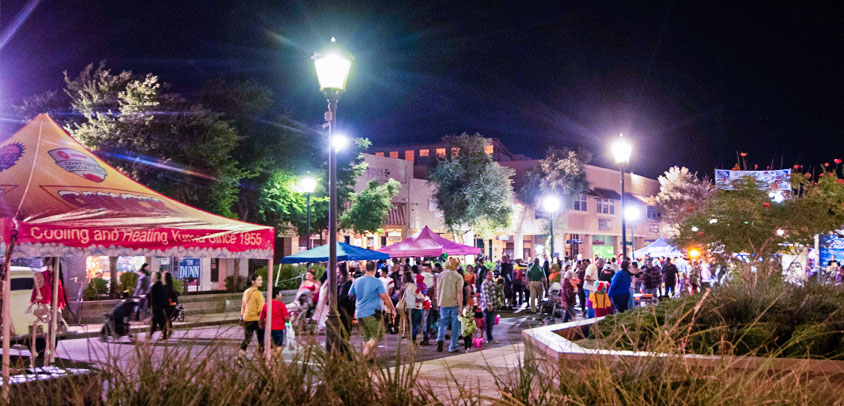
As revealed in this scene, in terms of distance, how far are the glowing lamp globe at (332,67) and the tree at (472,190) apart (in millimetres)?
41362

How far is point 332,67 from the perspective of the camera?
12320 millimetres

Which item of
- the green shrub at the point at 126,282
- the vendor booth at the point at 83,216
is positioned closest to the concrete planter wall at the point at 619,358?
the vendor booth at the point at 83,216

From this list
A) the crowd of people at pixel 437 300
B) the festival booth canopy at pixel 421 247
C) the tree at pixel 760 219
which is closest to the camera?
the crowd of people at pixel 437 300

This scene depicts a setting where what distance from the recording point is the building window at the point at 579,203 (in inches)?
2428

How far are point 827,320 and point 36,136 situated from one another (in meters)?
10.2

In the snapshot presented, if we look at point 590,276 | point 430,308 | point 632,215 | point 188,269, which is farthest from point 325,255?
point 632,215

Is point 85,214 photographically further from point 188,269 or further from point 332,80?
point 188,269

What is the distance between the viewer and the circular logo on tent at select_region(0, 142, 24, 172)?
914 cm

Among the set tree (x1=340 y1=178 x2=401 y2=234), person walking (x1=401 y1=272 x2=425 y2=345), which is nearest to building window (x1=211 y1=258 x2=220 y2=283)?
tree (x1=340 y1=178 x2=401 y2=234)

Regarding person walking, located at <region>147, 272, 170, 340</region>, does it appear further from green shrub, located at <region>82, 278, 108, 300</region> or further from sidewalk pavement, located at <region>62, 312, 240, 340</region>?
green shrub, located at <region>82, 278, 108, 300</region>

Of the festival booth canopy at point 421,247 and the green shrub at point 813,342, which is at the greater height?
the festival booth canopy at point 421,247

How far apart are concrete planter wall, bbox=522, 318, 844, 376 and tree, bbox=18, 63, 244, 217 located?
61.3 feet

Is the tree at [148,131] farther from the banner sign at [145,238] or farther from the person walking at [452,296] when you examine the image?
the banner sign at [145,238]

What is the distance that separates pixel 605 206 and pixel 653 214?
10.8 metres
